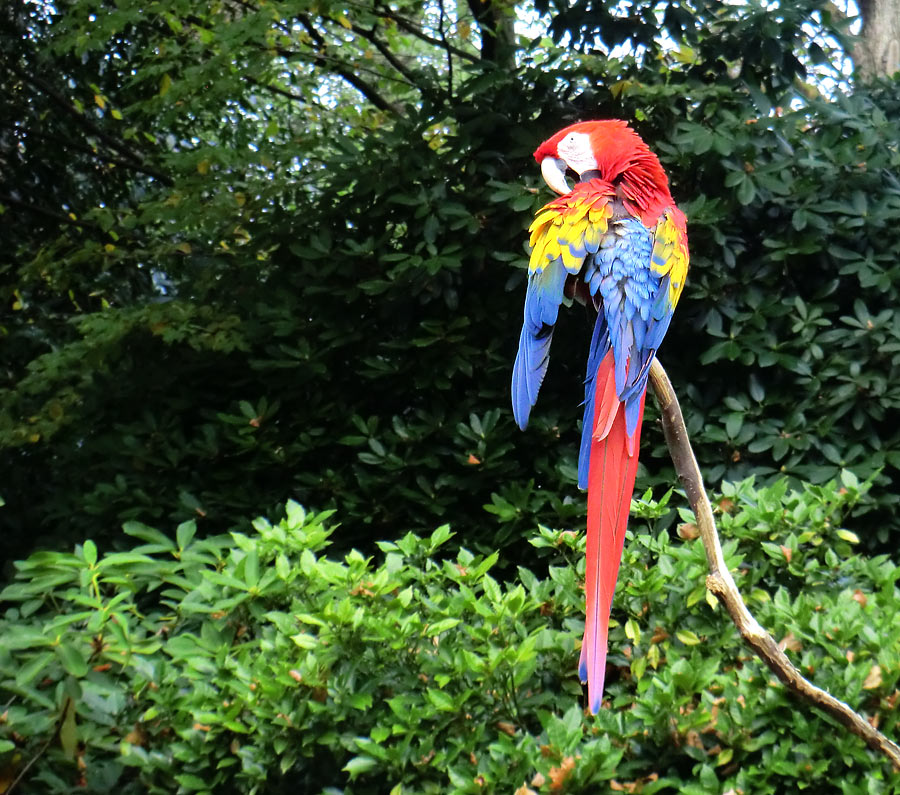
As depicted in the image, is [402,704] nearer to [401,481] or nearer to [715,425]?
[401,481]

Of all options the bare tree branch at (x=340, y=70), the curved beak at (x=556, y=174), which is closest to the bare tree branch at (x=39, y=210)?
the bare tree branch at (x=340, y=70)

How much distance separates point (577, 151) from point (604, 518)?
0.56 meters

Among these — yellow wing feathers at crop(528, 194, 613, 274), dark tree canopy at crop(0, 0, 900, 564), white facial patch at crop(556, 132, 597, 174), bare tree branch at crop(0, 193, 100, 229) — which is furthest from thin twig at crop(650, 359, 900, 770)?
bare tree branch at crop(0, 193, 100, 229)

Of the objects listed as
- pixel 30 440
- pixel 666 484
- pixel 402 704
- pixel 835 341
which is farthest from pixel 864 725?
pixel 30 440

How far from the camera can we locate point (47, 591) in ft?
6.35

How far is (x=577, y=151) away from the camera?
1.38m

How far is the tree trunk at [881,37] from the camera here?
12.8 feet

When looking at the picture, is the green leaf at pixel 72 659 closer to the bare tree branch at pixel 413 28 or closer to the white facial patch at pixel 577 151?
the white facial patch at pixel 577 151

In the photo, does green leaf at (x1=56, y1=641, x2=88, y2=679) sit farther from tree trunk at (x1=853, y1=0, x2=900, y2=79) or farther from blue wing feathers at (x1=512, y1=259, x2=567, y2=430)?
tree trunk at (x1=853, y1=0, x2=900, y2=79)

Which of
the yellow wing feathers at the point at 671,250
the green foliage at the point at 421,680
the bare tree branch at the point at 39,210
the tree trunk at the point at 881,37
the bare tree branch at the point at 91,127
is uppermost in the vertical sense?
the tree trunk at the point at 881,37

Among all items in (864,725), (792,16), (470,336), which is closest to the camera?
(864,725)

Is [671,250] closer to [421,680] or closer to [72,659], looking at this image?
[421,680]

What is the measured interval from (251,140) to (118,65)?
1.13 metres

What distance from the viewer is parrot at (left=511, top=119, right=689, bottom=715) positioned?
3.94 feet
